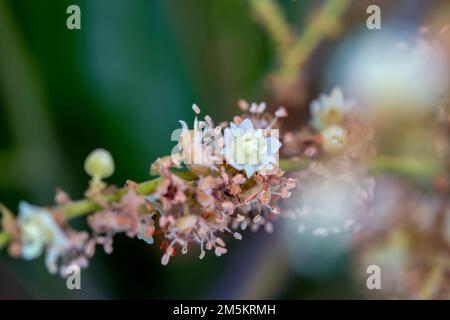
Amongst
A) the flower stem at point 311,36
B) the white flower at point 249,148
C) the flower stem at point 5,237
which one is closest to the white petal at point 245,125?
the white flower at point 249,148

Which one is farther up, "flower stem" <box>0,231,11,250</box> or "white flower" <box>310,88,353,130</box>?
"white flower" <box>310,88,353,130</box>

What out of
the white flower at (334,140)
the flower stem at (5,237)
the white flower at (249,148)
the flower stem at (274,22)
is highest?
the flower stem at (274,22)

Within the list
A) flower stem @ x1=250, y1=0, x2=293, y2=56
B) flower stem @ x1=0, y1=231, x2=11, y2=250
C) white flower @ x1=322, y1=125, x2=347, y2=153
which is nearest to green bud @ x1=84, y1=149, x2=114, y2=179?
flower stem @ x1=0, y1=231, x2=11, y2=250

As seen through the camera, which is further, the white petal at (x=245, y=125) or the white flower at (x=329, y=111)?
the white flower at (x=329, y=111)

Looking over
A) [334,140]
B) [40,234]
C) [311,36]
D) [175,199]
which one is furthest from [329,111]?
[40,234]

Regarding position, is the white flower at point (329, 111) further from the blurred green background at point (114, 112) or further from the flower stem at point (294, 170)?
the blurred green background at point (114, 112)

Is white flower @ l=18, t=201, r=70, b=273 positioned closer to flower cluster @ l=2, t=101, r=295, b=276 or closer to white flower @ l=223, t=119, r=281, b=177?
flower cluster @ l=2, t=101, r=295, b=276

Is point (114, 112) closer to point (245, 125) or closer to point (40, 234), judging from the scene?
point (245, 125)
